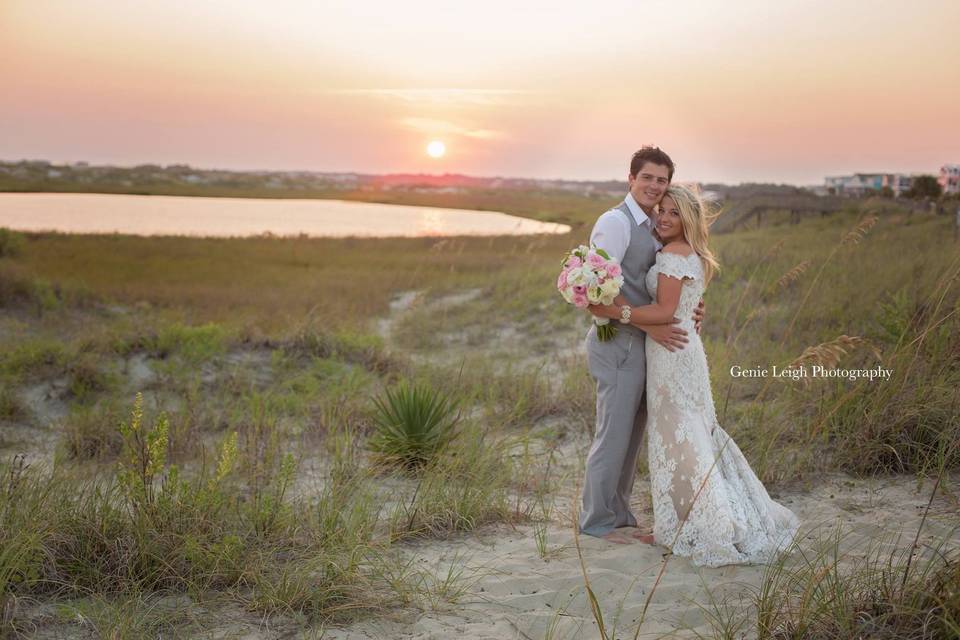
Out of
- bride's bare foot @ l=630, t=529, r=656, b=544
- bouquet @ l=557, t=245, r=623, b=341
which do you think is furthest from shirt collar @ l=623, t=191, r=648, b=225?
bride's bare foot @ l=630, t=529, r=656, b=544

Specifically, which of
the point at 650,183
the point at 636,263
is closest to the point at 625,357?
the point at 636,263

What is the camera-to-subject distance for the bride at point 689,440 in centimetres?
429

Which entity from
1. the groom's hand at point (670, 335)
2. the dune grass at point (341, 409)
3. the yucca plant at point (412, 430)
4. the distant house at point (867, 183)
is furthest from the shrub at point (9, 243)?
the distant house at point (867, 183)

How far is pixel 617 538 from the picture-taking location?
15.1ft

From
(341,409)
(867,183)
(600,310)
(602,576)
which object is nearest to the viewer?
(602,576)

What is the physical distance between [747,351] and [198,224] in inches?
1362

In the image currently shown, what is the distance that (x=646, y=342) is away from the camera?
4605 mm

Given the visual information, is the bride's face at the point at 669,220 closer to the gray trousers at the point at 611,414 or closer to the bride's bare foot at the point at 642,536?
the gray trousers at the point at 611,414

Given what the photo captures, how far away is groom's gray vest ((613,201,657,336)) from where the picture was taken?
Answer: 14.8ft

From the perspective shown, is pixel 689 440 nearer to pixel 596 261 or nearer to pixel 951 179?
pixel 596 261

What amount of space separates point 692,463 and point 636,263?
1263mm

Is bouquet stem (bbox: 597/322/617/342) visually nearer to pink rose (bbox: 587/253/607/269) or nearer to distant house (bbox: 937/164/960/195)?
pink rose (bbox: 587/253/607/269)

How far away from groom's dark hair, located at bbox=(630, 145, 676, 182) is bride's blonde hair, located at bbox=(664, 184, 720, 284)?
14 centimetres

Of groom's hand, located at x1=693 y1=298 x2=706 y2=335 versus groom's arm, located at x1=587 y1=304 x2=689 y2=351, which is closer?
groom's arm, located at x1=587 y1=304 x2=689 y2=351
